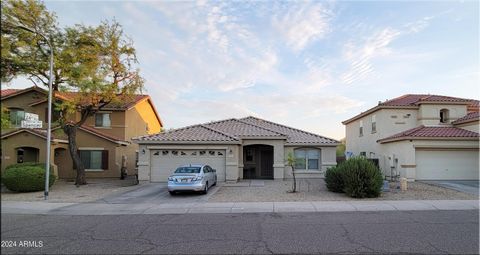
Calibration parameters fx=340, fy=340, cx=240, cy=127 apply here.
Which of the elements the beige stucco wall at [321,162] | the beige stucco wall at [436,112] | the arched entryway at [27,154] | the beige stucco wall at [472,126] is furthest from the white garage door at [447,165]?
the arched entryway at [27,154]

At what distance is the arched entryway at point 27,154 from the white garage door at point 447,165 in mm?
25991

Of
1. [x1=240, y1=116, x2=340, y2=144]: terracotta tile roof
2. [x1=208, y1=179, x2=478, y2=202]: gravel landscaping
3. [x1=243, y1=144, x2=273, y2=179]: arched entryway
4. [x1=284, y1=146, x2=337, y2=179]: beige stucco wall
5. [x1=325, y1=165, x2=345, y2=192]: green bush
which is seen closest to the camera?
[x1=208, y1=179, x2=478, y2=202]: gravel landscaping

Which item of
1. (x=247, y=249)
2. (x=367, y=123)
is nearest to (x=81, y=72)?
(x=247, y=249)

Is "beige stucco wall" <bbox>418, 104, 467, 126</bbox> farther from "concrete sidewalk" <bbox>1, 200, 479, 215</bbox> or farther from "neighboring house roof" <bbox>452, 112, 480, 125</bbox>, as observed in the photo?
"concrete sidewalk" <bbox>1, 200, 479, 215</bbox>

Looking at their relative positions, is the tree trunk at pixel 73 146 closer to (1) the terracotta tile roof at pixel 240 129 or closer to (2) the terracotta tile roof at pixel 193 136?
(2) the terracotta tile roof at pixel 193 136

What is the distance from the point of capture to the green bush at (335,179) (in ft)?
53.9

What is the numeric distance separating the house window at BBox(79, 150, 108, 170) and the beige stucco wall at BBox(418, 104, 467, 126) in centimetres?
2407

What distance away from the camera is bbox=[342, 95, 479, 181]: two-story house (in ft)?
72.5

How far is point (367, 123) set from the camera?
29922 millimetres

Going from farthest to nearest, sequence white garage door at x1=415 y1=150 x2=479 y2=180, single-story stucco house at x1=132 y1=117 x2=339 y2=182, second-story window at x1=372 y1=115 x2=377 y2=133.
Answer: second-story window at x1=372 y1=115 x2=377 y2=133, single-story stucco house at x1=132 y1=117 x2=339 y2=182, white garage door at x1=415 y1=150 x2=479 y2=180

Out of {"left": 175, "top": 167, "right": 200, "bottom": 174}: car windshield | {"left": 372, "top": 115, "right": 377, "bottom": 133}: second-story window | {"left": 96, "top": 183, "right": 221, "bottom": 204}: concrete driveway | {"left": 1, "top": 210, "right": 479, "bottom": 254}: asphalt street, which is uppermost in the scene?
{"left": 372, "top": 115, "right": 377, "bottom": 133}: second-story window

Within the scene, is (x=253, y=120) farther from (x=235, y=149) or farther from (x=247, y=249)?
(x=247, y=249)

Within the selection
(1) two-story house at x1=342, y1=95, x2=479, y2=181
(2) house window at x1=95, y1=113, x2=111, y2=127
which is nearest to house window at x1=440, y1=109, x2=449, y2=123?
(1) two-story house at x1=342, y1=95, x2=479, y2=181

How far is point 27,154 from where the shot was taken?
942 inches
